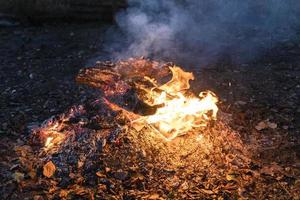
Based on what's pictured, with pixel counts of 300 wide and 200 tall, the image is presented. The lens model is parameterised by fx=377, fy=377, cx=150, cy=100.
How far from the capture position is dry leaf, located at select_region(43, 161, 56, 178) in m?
4.20

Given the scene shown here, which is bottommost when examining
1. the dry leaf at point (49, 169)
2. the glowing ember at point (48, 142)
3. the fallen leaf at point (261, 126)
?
the dry leaf at point (49, 169)

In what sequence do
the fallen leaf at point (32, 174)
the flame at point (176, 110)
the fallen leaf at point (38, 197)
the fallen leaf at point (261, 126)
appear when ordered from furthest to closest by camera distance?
the fallen leaf at point (261, 126) < the flame at point (176, 110) < the fallen leaf at point (32, 174) < the fallen leaf at point (38, 197)

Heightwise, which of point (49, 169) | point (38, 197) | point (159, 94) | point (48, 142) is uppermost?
point (159, 94)

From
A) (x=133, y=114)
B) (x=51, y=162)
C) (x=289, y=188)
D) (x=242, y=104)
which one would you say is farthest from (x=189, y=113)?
(x=51, y=162)

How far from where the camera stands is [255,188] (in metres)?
4.15

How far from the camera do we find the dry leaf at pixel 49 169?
420cm

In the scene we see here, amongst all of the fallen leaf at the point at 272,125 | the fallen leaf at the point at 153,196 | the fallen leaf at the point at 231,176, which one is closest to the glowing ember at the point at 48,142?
the fallen leaf at the point at 153,196

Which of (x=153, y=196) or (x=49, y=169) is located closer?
(x=153, y=196)

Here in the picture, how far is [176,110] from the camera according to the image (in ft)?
16.0

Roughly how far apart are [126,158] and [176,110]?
0.96 meters

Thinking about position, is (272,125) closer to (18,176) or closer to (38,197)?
(38,197)

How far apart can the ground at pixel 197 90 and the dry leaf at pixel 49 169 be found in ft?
0.93

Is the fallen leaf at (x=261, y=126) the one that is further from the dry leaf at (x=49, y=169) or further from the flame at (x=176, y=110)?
the dry leaf at (x=49, y=169)

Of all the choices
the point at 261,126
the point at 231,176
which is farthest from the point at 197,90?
the point at 231,176
